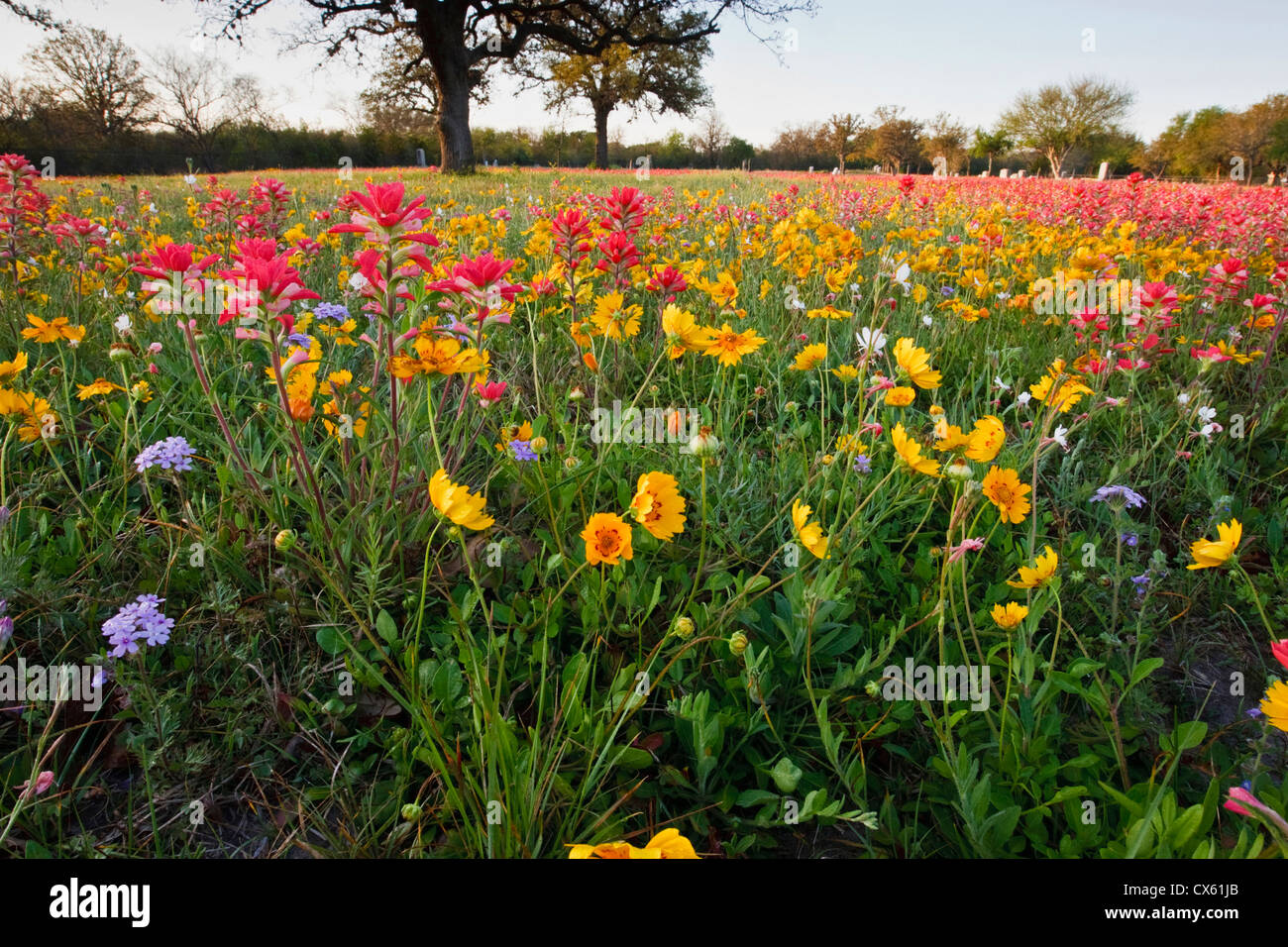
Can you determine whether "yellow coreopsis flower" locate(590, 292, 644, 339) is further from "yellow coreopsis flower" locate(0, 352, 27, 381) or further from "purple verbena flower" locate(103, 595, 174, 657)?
"yellow coreopsis flower" locate(0, 352, 27, 381)

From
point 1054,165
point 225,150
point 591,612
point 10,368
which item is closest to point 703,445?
point 591,612

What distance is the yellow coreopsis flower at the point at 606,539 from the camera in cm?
106

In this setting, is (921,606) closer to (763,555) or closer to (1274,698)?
(763,555)

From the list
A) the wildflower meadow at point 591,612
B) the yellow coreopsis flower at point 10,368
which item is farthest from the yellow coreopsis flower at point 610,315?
the yellow coreopsis flower at point 10,368

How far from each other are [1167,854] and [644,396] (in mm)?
1901

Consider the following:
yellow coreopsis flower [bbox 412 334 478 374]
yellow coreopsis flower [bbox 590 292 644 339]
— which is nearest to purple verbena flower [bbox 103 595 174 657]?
yellow coreopsis flower [bbox 412 334 478 374]

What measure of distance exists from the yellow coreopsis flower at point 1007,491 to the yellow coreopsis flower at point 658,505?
0.68m

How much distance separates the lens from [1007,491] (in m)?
1.37

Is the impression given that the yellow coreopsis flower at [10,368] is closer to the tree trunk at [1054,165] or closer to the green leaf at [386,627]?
the green leaf at [386,627]

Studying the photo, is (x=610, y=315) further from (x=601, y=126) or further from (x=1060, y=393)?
(x=601, y=126)

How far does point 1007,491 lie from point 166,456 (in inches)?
73.0

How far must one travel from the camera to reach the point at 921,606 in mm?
1437

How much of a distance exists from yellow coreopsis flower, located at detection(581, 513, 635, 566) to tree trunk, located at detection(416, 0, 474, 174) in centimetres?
1670
